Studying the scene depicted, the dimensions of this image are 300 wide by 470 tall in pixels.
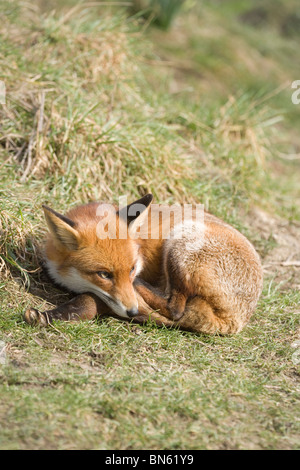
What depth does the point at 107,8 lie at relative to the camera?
319 inches

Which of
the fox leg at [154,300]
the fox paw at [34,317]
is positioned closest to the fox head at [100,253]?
the fox leg at [154,300]

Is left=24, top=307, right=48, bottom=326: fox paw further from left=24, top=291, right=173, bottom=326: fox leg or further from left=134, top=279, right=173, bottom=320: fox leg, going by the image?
left=134, top=279, right=173, bottom=320: fox leg

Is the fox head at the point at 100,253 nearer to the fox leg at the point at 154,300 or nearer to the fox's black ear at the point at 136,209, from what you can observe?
the fox's black ear at the point at 136,209

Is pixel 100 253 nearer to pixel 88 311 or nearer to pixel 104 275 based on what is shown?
pixel 104 275

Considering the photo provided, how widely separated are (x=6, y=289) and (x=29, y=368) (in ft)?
3.37

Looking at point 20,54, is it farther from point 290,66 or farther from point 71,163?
point 290,66

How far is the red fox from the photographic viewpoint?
12.4 feet

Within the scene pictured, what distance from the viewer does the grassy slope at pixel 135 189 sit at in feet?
9.43

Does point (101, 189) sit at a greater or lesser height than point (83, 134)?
lesser

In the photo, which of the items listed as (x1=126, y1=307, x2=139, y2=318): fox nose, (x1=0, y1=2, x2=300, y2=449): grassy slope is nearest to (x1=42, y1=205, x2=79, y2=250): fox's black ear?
(x1=0, y1=2, x2=300, y2=449): grassy slope

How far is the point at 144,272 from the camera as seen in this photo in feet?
14.1

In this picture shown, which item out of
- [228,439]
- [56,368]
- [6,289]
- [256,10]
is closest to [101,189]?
[6,289]

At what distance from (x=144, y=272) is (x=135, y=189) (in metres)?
1.61

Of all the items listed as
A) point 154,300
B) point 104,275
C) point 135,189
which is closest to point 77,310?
point 104,275
